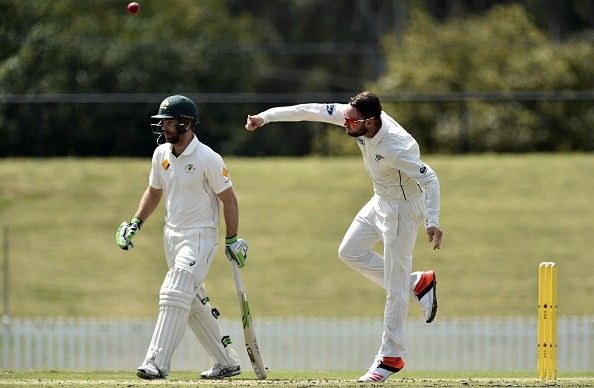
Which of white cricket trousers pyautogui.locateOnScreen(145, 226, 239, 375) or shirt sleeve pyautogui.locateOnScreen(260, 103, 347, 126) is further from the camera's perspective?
shirt sleeve pyautogui.locateOnScreen(260, 103, 347, 126)

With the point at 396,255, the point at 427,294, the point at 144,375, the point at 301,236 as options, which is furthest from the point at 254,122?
the point at 301,236

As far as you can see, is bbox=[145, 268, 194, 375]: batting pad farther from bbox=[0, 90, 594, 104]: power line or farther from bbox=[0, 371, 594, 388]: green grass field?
bbox=[0, 90, 594, 104]: power line

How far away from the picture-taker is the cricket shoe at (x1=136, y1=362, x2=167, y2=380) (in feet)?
30.2

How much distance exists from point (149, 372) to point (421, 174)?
2.13 meters

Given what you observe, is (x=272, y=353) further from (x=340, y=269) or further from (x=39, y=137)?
(x=39, y=137)

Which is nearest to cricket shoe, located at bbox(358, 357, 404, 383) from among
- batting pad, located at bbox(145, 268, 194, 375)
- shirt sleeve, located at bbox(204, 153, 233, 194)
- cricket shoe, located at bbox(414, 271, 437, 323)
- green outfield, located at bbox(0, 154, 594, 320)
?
cricket shoe, located at bbox(414, 271, 437, 323)

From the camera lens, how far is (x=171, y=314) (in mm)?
9414

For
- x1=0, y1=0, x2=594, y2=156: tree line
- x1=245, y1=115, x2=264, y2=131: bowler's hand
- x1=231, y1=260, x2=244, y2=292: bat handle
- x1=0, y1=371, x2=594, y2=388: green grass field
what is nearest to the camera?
x1=0, y1=371, x2=594, y2=388: green grass field

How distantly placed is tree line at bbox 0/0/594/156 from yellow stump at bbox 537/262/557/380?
15467mm

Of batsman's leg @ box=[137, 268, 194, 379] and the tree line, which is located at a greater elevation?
the tree line

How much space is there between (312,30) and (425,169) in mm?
38220

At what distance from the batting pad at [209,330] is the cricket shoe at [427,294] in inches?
53.0

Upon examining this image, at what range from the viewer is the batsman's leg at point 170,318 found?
9.32m

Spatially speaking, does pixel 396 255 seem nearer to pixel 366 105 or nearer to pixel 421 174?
pixel 421 174
